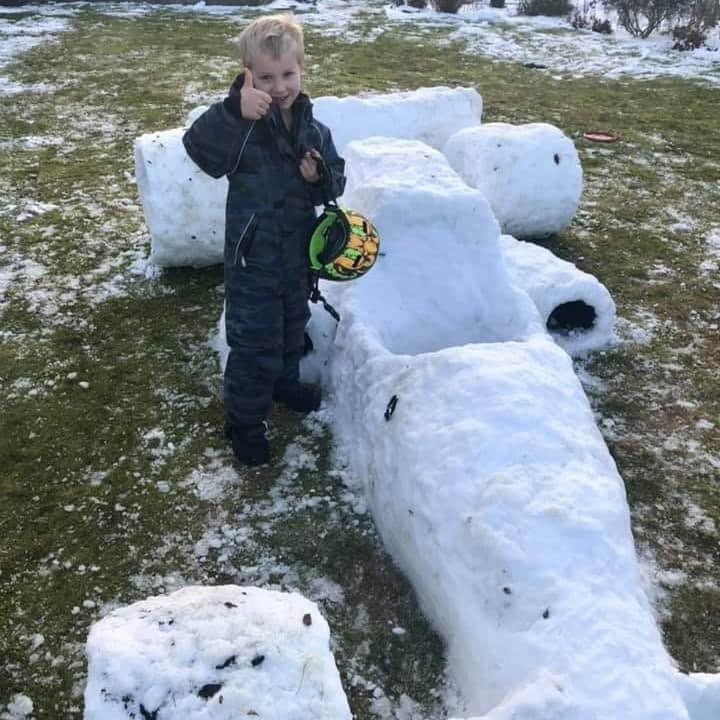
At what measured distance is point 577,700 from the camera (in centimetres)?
197

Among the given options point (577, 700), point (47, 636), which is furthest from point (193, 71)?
point (577, 700)

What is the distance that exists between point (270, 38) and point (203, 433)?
69.2 inches

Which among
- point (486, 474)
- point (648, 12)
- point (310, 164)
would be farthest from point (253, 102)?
point (648, 12)

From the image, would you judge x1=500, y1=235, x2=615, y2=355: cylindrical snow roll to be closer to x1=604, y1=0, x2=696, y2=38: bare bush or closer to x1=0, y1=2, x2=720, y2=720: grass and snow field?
x1=0, y1=2, x2=720, y2=720: grass and snow field

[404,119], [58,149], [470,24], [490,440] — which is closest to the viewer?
[490,440]

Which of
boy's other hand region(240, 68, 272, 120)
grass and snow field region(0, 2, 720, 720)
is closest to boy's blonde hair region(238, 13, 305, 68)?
boy's other hand region(240, 68, 272, 120)

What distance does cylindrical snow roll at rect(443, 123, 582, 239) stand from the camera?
5102 mm

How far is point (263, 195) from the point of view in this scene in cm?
303

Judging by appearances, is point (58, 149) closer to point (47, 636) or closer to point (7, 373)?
point (7, 373)

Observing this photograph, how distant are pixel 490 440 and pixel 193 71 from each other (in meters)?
8.40

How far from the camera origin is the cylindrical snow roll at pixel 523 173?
201 inches

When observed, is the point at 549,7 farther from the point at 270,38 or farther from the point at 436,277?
the point at 270,38

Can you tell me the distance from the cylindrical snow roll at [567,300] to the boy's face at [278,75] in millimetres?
1729

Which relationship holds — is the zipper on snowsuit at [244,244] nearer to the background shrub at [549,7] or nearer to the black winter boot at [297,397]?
the black winter boot at [297,397]
